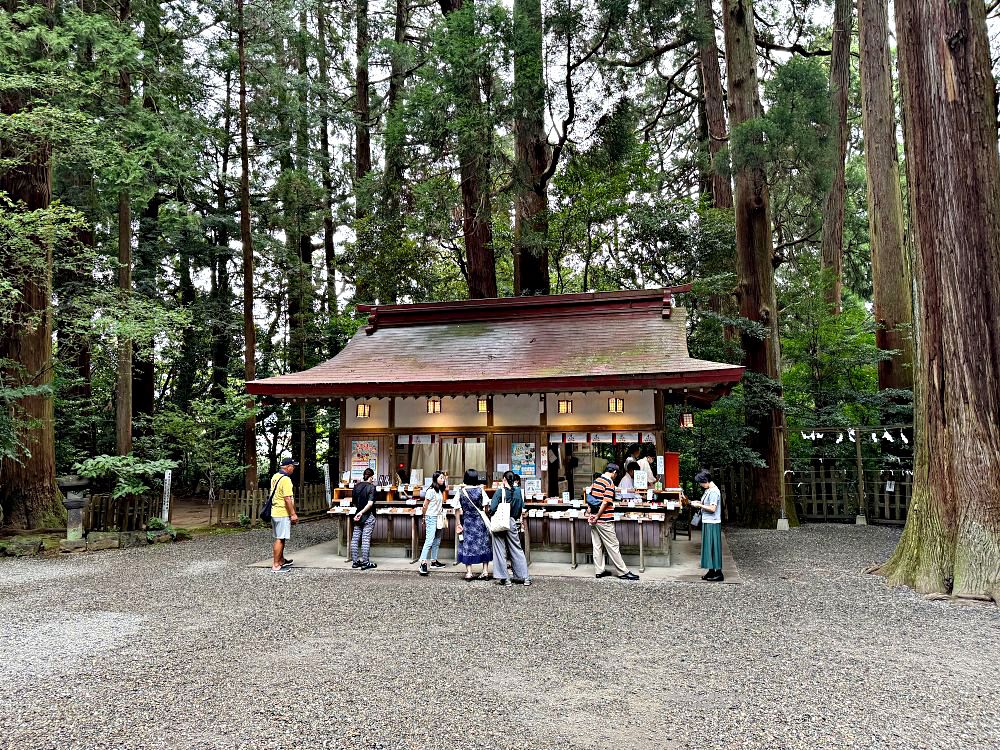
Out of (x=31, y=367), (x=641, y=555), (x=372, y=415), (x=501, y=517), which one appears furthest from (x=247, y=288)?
(x=641, y=555)

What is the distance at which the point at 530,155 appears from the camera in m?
16.0

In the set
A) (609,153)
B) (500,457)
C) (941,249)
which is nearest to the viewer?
(941,249)

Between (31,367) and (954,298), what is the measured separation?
16.3 metres

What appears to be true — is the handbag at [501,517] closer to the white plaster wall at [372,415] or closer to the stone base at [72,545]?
the white plaster wall at [372,415]

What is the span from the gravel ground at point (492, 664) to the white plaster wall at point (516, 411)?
3.00m

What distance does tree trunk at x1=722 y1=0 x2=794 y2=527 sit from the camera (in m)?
13.5

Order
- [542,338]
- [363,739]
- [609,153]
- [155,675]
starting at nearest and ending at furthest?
[363,739] < [155,675] < [542,338] < [609,153]

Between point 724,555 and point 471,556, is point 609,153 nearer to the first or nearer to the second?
point 724,555

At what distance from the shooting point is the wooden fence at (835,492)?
13.3 m

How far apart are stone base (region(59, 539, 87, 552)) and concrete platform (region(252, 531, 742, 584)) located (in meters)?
3.72

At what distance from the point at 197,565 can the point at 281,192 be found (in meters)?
12.1

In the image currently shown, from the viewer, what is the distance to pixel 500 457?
10734mm

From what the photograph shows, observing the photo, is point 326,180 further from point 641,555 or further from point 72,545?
point 641,555

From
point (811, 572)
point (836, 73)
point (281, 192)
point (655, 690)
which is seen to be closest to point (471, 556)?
point (655, 690)
